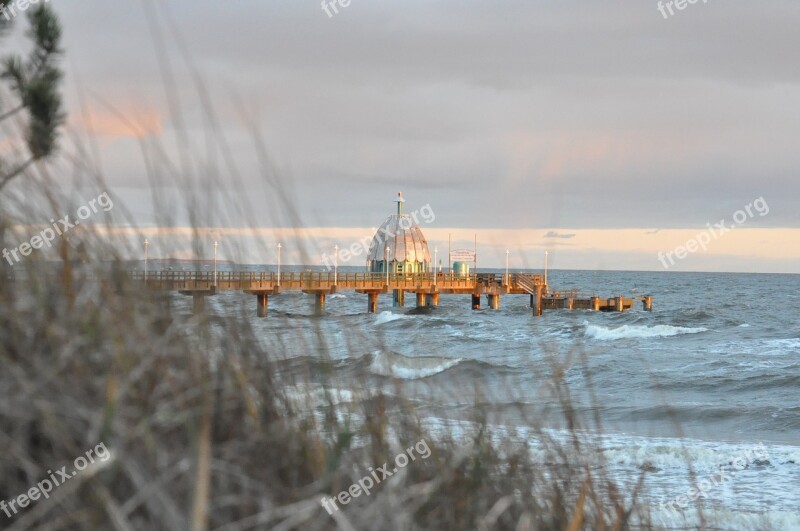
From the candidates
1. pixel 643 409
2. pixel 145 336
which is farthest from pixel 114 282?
pixel 643 409

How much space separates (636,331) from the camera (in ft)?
138

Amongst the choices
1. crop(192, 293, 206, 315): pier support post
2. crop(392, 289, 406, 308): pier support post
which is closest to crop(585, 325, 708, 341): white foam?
crop(392, 289, 406, 308): pier support post

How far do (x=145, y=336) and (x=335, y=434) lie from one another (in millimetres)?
719

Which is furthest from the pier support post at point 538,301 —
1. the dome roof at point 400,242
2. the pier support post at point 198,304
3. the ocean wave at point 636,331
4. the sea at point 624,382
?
the pier support post at point 198,304

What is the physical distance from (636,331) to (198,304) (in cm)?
4148

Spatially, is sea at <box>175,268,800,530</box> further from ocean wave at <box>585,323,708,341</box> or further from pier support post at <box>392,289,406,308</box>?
pier support post at <box>392,289,406,308</box>

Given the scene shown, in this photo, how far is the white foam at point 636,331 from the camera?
41250 mm

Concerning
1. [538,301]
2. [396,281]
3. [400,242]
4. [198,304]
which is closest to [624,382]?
[198,304]

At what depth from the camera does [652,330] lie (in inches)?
1686

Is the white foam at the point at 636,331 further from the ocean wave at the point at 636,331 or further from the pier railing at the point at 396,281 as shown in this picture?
the pier railing at the point at 396,281

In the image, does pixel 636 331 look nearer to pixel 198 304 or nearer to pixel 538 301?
pixel 538 301

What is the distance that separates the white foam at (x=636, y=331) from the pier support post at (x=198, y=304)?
3915cm

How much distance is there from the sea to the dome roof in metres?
9.02

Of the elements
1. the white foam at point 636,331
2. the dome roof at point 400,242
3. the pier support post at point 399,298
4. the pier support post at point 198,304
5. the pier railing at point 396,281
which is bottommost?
the white foam at point 636,331
